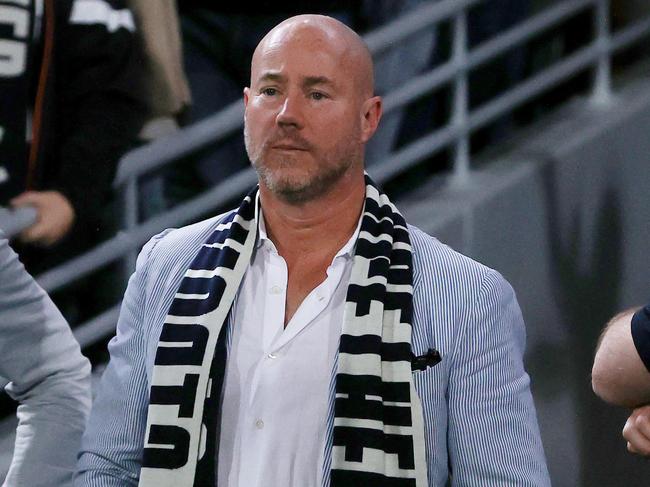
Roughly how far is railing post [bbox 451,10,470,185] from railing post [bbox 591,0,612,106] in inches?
19.6

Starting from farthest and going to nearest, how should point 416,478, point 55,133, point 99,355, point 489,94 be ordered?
point 489,94 < point 99,355 < point 55,133 < point 416,478

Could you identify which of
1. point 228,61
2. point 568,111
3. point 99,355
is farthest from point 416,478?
point 568,111

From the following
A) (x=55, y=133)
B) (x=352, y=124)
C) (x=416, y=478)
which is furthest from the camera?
(x=55, y=133)

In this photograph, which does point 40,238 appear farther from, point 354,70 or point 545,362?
point 545,362

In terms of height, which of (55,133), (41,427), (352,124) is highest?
(55,133)

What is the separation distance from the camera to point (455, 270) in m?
1.81

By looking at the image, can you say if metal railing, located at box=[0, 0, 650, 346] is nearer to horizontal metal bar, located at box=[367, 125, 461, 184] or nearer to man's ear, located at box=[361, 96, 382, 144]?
horizontal metal bar, located at box=[367, 125, 461, 184]

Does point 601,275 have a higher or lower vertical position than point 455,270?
higher

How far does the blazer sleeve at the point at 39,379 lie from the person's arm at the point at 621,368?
3.34 ft

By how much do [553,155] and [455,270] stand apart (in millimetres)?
1730

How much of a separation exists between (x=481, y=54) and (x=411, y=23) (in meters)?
0.26

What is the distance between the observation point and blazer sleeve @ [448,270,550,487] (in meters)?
1.71

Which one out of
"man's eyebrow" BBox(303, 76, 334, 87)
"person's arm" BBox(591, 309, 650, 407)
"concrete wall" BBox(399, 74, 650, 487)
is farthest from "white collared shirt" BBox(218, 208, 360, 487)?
"concrete wall" BBox(399, 74, 650, 487)

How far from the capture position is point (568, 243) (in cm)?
343
